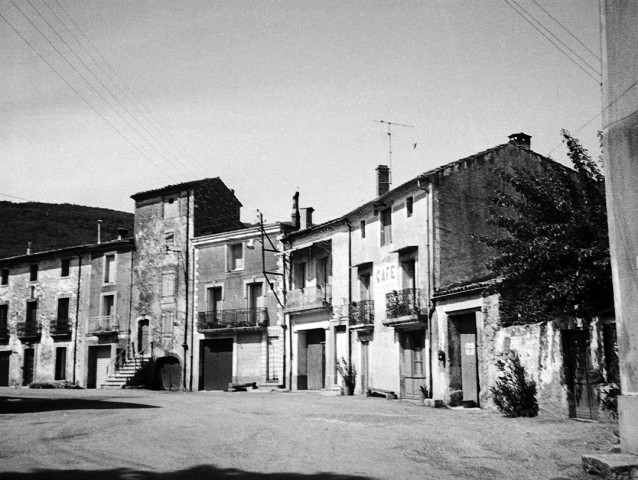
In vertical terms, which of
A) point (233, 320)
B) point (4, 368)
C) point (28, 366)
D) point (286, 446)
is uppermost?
point (233, 320)

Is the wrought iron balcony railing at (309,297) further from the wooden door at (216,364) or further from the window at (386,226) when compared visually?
the wooden door at (216,364)

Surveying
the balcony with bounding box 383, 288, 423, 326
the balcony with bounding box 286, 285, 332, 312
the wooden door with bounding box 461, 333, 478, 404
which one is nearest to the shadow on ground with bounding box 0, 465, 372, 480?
the wooden door with bounding box 461, 333, 478, 404

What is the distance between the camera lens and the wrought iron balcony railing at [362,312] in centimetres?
3059

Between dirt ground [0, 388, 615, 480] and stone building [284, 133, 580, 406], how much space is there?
6708mm

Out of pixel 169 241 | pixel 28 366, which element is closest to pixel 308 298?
pixel 169 241

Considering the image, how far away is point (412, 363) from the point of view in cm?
2770

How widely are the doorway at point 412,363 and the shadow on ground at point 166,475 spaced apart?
18421mm

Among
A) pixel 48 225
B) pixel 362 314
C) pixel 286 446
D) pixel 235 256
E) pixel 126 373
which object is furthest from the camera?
pixel 48 225

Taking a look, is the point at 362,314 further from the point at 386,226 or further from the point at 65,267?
→ the point at 65,267

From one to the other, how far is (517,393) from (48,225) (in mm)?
83542

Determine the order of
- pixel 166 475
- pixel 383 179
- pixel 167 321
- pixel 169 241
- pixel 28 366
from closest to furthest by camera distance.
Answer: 1. pixel 166 475
2. pixel 383 179
3. pixel 167 321
4. pixel 169 241
5. pixel 28 366

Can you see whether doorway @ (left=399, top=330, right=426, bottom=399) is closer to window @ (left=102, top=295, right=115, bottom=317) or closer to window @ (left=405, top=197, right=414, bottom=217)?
window @ (left=405, top=197, right=414, bottom=217)

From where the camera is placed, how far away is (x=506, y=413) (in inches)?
717

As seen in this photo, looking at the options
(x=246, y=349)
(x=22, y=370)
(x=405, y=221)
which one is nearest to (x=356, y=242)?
(x=405, y=221)
